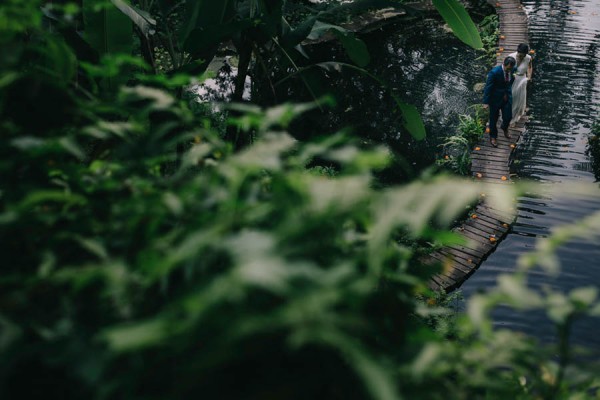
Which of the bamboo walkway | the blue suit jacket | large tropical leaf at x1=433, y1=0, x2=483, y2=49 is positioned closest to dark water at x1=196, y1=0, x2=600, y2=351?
the bamboo walkway

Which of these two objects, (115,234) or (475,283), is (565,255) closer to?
(475,283)

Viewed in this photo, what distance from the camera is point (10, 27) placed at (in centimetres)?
92

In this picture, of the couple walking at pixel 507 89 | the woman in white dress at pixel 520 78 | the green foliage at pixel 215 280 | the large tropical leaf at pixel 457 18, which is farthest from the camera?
the woman in white dress at pixel 520 78

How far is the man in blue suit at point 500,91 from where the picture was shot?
640 cm

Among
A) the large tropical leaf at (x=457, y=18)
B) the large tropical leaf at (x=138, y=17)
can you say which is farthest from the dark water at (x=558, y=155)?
the large tropical leaf at (x=138, y=17)

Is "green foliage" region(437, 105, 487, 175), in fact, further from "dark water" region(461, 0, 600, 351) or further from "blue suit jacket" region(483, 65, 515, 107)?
"dark water" region(461, 0, 600, 351)

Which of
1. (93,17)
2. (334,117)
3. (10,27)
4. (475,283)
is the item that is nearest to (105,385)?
(10,27)

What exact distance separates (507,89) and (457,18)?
257 centimetres

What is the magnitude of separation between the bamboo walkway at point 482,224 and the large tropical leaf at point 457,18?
1403 mm

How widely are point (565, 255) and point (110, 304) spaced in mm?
4802

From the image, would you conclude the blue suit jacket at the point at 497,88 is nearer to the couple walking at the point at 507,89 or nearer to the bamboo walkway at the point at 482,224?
the couple walking at the point at 507,89

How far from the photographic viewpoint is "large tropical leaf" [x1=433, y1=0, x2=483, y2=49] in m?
4.09

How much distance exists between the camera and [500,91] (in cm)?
637

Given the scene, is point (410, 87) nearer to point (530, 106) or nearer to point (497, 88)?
point (530, 106)
